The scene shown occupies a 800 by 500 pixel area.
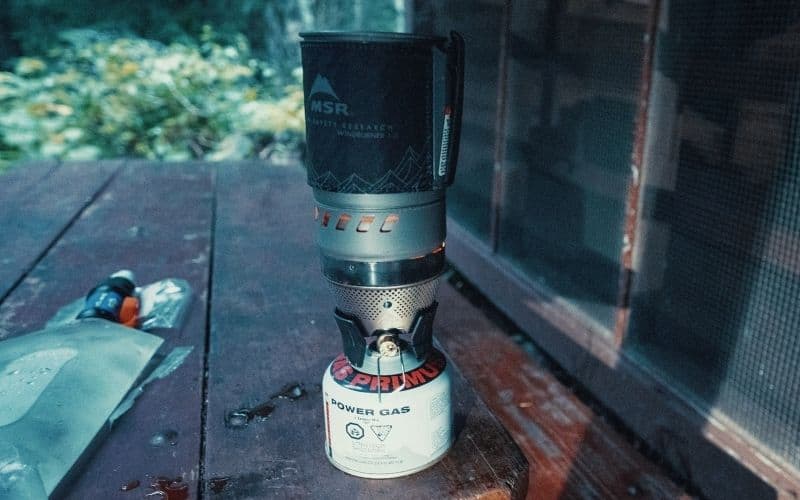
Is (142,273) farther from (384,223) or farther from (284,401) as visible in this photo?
(384,223)

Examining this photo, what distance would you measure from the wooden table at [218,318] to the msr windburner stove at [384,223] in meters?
0.07

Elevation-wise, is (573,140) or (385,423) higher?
(573,140)

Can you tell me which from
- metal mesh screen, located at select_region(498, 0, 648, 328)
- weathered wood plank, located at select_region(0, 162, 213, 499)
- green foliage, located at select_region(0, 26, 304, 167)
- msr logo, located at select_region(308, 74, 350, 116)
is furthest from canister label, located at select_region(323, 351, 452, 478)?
green foliage, located at select_region(0, 26, 304, 167)

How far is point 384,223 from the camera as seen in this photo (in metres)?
0.69

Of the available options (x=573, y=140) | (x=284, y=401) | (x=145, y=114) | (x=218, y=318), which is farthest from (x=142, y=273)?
(x=145, y=114)

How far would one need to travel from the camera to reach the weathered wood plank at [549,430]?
1072 millimetres

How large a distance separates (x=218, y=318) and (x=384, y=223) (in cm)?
60

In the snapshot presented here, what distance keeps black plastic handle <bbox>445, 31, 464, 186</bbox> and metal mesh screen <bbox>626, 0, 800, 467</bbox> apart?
69 cm

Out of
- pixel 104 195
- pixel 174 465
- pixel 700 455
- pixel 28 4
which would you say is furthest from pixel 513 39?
pixel 28 4

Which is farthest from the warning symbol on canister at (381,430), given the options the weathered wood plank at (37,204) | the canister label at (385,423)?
the weathered wood plank at (37,204)

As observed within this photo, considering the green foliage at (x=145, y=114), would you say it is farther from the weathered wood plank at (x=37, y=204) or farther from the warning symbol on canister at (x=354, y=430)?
the warning symbol on canister at (x=354, y=430)

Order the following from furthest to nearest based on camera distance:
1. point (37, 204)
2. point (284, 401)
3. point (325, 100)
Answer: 1. point (37, 204)
2. point (284, 401)
3. point (325, 100)

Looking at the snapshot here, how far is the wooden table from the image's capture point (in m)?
0.75

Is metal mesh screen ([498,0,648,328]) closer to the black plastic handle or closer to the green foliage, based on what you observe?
the black plastic handle
